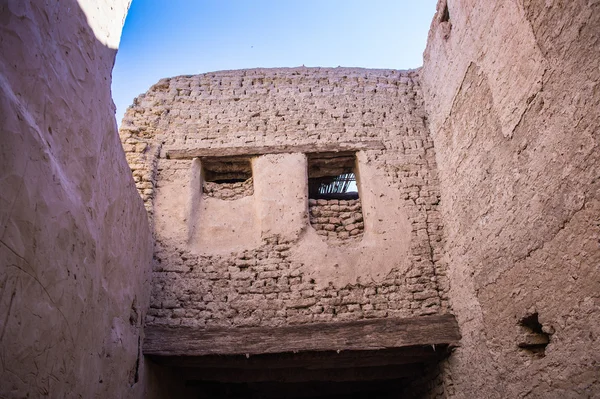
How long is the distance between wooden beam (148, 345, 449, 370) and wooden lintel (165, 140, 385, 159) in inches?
94.8

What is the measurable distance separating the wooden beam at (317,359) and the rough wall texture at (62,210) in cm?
73

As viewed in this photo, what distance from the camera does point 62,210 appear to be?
108 inches

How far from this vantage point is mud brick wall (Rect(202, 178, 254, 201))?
5.59 meters

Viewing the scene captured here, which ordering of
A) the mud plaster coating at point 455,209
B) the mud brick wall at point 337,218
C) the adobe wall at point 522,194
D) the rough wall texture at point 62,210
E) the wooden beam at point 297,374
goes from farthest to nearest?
the mud brick wall at point 337,218, the wooden beam at point 297,374, the adobe wall at point 522,194, the mud plaster coating at point 455,209, the rough wall texture at point 62,210

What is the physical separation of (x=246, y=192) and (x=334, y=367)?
227 cm

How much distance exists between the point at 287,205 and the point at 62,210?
288 centimetres

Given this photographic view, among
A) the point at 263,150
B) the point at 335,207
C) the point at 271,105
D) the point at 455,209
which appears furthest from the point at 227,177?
the point at 455,209

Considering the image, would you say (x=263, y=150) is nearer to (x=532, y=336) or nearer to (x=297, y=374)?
(x=297, y=374)

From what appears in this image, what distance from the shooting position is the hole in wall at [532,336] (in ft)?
11.1

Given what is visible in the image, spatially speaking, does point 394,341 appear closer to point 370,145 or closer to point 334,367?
point 334,367

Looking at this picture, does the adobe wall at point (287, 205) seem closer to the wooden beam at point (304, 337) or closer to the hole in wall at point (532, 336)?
the wooden beam at point (304, 337)

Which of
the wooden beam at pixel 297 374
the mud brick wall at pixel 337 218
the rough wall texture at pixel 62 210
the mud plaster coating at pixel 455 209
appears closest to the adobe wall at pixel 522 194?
the mud plaster coating at pixel 455 209

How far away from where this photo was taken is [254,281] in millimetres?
4875

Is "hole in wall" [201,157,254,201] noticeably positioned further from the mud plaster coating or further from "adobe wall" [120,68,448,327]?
the mud plaster coating
